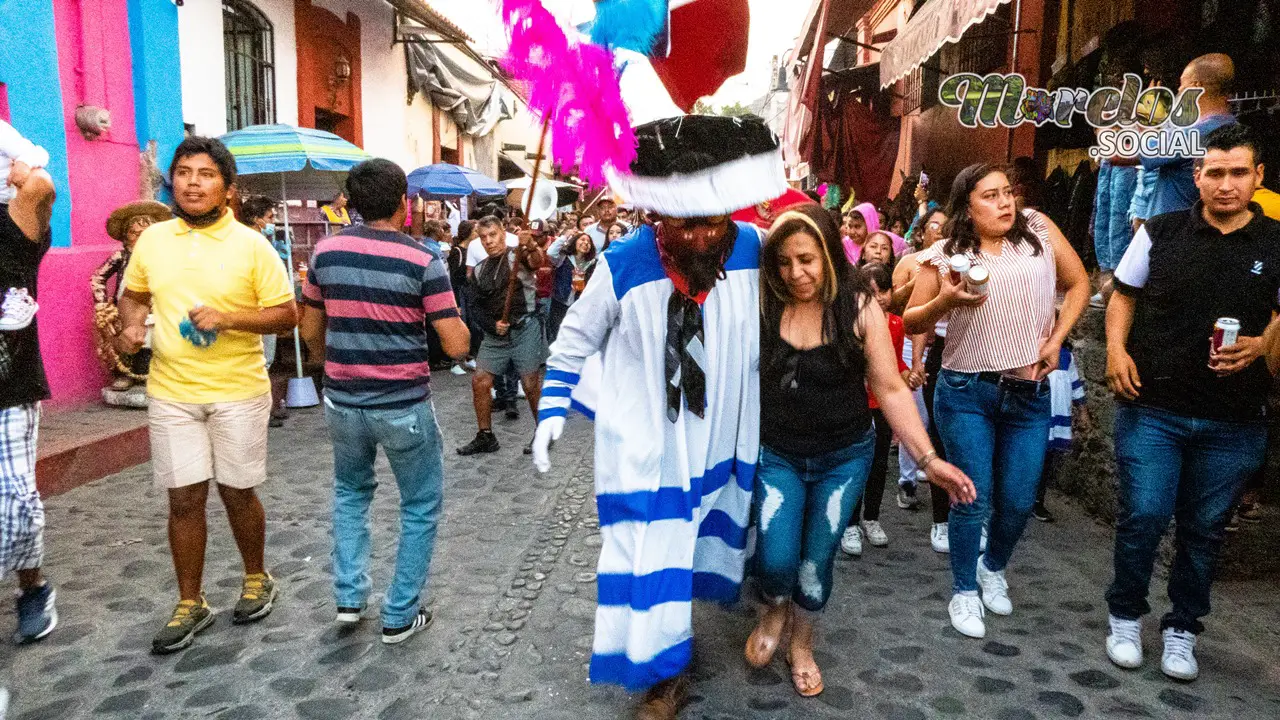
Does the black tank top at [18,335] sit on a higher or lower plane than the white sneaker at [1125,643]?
higher

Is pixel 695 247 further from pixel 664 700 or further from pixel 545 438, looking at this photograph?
pixel 664 700

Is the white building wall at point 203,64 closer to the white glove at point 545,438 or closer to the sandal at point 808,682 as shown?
the white glove at point 545,438

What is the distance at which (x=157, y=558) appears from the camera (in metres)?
4.57

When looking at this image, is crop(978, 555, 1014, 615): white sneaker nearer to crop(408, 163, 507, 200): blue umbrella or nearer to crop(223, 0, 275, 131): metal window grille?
crop(223, 0, 275, 131): metal window grille

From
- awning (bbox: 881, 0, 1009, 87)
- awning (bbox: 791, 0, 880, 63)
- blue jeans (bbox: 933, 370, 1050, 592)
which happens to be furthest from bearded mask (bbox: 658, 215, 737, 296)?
awning (bbox: 791, 0, 880, 63)

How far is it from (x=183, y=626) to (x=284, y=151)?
525cm

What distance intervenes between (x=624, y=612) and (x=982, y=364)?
71.0 inches

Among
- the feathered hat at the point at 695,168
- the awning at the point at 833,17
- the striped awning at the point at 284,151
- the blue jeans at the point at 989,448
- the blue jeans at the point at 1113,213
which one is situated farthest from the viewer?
the awning at the point at 833,17

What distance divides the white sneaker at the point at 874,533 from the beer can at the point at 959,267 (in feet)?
5.98

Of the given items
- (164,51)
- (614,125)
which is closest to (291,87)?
(164,51)

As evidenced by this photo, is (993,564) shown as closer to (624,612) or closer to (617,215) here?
(624,612)

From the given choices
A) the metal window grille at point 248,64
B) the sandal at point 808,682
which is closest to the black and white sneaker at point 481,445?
the sandal at point 808,682

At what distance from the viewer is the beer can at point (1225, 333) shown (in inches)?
122

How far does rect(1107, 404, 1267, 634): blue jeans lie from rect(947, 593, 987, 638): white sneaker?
20.6 inches
